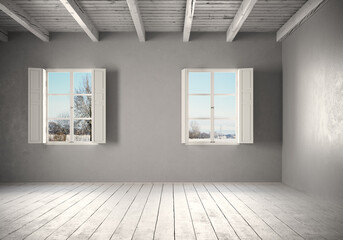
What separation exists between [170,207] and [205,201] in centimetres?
66

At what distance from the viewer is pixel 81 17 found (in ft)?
18.5

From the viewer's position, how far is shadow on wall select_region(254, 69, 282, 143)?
681 centimetres

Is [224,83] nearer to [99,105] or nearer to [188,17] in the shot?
[188,17]

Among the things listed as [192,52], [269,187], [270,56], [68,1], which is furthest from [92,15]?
[269,187]

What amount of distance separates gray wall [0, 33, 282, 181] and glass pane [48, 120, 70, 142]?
20cm

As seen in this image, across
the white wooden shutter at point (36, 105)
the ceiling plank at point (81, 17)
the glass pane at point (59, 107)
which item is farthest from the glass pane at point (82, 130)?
the ceiling plank at point (81, 17)

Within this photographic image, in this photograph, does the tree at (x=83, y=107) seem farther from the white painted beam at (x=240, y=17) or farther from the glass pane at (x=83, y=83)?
the white painted beam at (x=240, y=17)

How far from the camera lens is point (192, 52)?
6867 mm

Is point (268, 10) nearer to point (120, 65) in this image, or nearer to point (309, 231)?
point (120, 65)

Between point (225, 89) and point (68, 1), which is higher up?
point (68, 1)

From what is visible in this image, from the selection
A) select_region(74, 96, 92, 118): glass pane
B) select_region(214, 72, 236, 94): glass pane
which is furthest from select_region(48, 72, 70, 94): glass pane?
select_region(214, 72, 236, 94): glass pane

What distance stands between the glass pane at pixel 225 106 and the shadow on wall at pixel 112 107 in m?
1.89

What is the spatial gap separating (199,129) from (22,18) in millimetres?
3624

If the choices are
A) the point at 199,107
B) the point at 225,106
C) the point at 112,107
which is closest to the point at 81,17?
the point at 112,107
